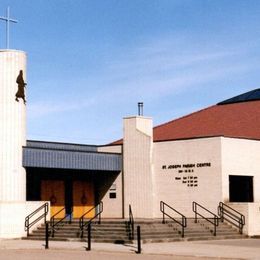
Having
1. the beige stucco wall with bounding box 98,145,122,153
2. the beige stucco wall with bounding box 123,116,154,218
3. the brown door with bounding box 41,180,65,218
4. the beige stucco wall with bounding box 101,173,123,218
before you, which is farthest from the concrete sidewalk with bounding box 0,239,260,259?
the beige stucco wall with bounding box 98,145,122,153

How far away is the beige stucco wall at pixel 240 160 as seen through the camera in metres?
35.0

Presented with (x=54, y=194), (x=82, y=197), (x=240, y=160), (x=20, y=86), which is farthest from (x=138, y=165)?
(x=20, y=86)

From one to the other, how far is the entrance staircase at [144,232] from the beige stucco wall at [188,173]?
7.43 ft

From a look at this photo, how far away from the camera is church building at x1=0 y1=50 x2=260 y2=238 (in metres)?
32.7

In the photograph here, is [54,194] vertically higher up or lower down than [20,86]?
lower down

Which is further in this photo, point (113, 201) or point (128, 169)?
point (113, 201)

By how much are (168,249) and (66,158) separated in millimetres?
12721

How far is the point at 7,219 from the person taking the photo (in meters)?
31.9

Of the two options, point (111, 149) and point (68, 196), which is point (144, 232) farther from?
point (111, 149)

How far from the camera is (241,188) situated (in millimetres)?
39812

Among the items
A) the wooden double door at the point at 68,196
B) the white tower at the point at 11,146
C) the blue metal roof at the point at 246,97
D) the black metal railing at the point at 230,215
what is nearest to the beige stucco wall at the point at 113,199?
the wooden double door at the point at 68,196

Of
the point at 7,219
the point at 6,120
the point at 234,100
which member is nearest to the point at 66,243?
the point at 7,219

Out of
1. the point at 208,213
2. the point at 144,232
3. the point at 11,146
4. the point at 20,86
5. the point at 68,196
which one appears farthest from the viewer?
the point at 68,196

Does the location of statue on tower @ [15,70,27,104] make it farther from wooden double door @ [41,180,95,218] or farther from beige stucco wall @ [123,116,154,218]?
beige stucco wall @ [123,116,154,218]
